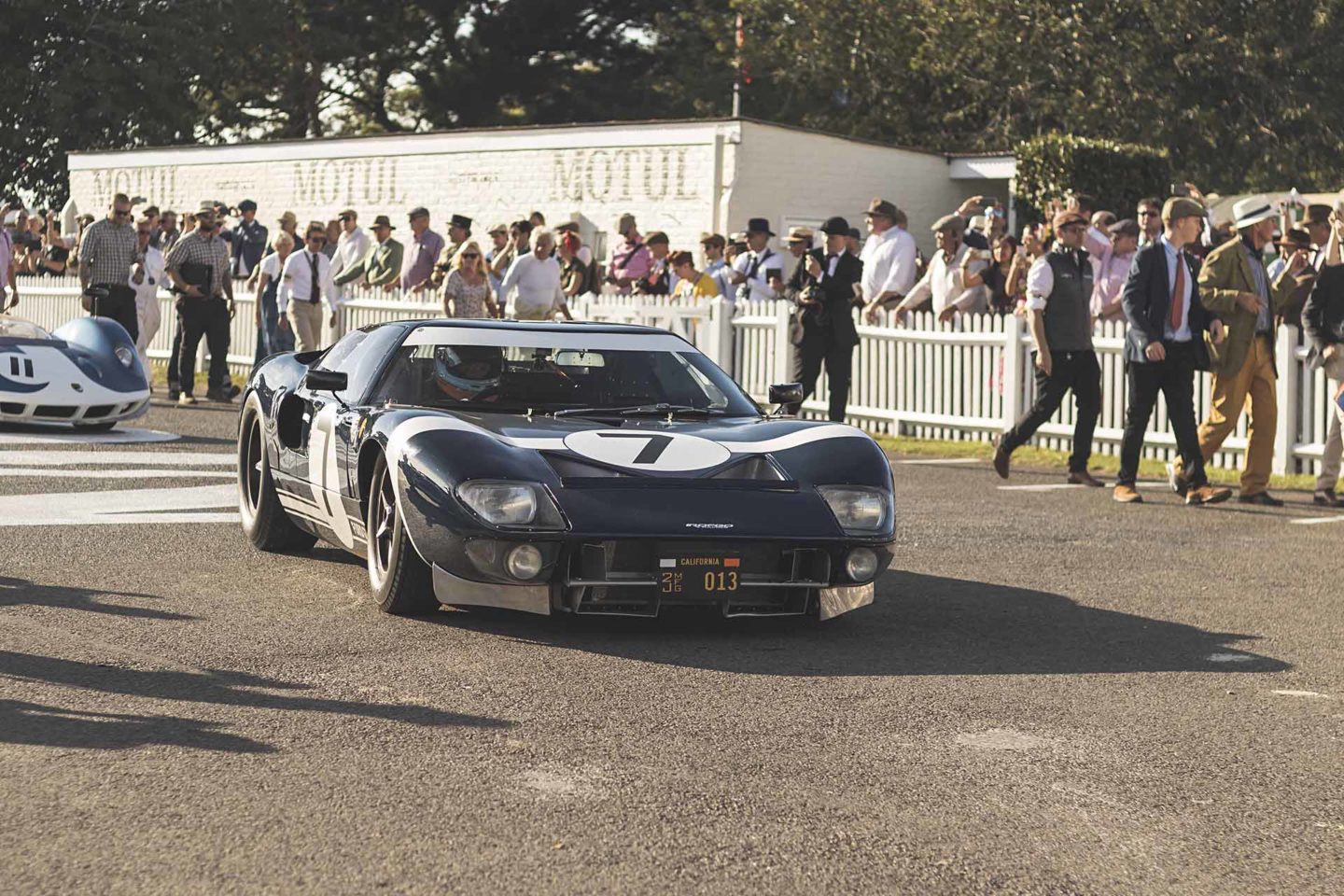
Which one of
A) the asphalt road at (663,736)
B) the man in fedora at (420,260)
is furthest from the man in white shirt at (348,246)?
the asphalt road at (663,736)

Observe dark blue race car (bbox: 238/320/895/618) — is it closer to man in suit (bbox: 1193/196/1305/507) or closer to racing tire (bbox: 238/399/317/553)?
racing tire (bbox: 238/399/317/553)

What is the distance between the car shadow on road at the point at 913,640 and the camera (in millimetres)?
7246

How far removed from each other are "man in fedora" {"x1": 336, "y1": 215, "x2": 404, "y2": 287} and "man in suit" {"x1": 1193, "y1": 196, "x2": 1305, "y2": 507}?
11311 millimetres

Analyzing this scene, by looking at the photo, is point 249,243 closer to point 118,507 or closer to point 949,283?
point 949,283

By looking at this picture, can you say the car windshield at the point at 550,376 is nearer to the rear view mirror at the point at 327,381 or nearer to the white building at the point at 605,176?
the rear view mirror at the point at 327,381

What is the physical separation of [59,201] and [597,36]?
15.3 meters

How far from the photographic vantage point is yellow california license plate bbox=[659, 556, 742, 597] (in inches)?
292

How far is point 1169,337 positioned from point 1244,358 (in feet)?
1.97

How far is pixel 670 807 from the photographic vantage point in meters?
5.12

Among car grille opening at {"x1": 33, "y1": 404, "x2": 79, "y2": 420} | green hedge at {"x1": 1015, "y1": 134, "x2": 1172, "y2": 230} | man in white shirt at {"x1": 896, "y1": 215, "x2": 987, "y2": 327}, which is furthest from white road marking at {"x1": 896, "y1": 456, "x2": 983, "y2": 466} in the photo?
green hedge at {"x1": 1015, "y1": 134, "x2": 1172, "y2": 230}

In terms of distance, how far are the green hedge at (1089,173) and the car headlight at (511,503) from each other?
21.6 metres

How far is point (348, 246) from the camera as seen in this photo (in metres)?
23.6

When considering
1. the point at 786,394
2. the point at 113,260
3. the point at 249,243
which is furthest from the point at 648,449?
the point at 249,243

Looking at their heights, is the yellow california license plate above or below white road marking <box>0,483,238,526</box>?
above
